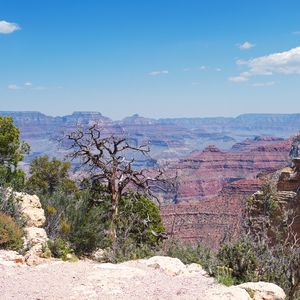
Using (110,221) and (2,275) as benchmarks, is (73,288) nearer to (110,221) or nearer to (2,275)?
(2,275)

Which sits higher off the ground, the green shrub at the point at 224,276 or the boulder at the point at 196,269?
the green shrub at the point at 224,276

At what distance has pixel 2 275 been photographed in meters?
11.2

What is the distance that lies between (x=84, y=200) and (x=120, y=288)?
10.7 metres

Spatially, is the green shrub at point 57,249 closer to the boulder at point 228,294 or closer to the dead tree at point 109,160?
the dead tree at point 109,160

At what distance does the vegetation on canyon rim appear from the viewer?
12.9 meters

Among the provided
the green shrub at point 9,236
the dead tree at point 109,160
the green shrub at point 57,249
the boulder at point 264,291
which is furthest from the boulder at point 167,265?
the dead tree at point 109,160

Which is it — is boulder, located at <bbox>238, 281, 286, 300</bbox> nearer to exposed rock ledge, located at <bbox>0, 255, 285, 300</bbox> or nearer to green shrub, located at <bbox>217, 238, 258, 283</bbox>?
exposed rock ledge, located at <bbox>0, 255, 285, 300</bbox>

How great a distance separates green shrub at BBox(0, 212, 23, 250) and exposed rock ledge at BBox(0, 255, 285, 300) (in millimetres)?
1688

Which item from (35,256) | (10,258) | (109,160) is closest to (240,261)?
(35,256)

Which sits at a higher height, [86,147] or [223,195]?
[86,147]

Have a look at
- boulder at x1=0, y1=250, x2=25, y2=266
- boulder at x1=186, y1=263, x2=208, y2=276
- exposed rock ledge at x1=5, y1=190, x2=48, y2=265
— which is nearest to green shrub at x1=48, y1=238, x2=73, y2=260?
→ exposed rock ledge at x1=5, y1=190, x2=48, y2=265

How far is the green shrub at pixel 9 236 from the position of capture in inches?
539

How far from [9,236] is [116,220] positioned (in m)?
6.91

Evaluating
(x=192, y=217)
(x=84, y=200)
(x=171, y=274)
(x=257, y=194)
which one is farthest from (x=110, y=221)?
(x=192, y=217)
